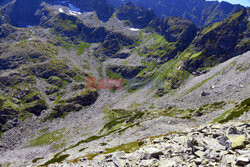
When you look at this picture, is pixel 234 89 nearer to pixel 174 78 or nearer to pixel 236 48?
pixel 174 78

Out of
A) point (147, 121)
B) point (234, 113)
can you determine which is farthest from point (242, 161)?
point (147, 121)

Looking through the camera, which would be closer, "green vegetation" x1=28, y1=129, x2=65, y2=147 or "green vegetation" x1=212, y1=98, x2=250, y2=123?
"green vegetation" x1=212, y1=98, x2=250, y2=123

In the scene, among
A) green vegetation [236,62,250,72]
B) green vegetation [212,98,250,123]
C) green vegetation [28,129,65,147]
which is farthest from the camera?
green vegetation [236,62,250,72]

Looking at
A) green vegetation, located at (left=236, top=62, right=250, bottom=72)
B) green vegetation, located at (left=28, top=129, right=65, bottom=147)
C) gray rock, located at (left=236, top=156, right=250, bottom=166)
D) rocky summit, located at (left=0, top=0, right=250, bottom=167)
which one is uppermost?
green vegetation, located at (left=236, top=62, right=250, bottom=72)

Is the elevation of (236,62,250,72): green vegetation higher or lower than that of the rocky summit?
higher

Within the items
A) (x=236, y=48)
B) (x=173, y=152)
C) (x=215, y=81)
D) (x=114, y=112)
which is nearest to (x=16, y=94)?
(x=114, y=112)

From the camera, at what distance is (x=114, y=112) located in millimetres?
147625

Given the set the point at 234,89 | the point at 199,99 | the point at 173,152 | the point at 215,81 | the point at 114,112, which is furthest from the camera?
the point at 114,112

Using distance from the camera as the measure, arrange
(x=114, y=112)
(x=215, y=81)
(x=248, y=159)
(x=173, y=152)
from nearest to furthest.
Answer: (x=248, y=159) → (x=173, y=152) → (x=215, y=81) → (x=114, y=112)

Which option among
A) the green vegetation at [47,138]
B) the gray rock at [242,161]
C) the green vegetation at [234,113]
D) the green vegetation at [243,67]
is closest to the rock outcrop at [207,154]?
the gray rock at [242,161]

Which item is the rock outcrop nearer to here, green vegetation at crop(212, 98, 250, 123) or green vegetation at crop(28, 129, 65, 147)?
green vegetation at crop(212, 98, 250, 123)

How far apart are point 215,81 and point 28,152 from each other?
14276 cm

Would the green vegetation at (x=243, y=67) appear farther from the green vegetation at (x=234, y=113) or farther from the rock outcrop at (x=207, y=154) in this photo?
the rock outcrop at (x=207, y=154)

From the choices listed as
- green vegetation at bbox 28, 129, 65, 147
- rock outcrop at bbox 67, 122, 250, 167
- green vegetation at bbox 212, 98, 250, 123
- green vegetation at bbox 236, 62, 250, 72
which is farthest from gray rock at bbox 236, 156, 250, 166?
green vegetation at bbox 236, 62, 250, 72
